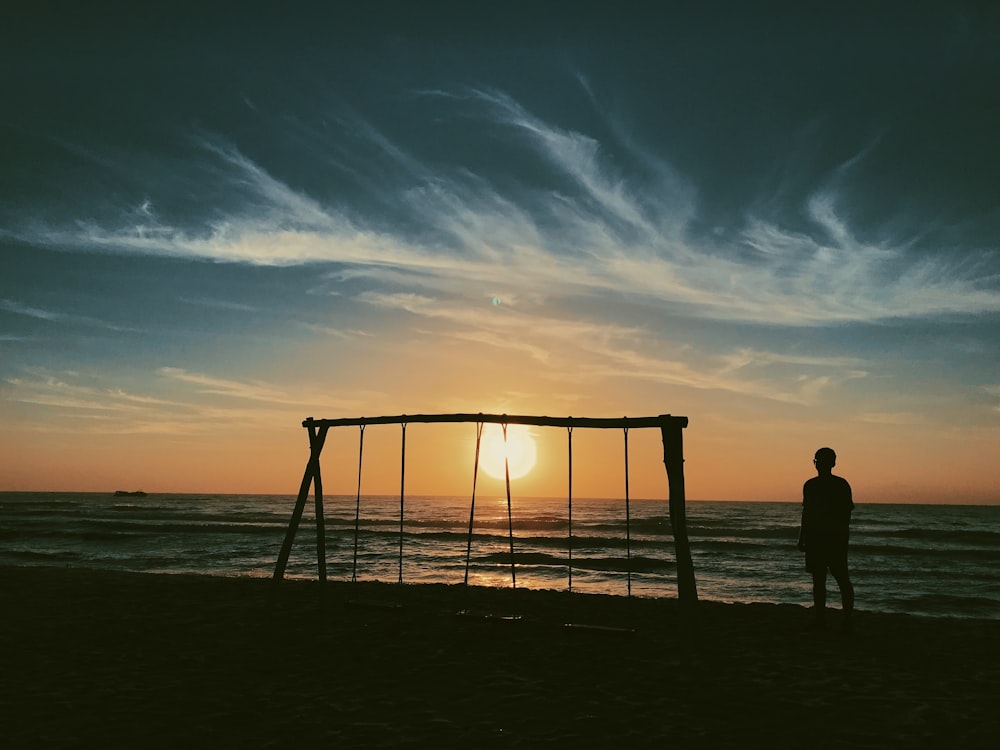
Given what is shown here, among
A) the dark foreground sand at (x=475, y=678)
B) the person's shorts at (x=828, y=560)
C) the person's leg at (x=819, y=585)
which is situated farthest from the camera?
the person's leg at (x=819, y=585)

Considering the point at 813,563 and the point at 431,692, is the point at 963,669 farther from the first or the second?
the point at 431,692

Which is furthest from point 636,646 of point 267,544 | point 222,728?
point 267,544

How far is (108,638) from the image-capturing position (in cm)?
783

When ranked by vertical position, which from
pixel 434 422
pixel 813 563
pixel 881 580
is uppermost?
pixel 434 422

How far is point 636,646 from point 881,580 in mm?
17000

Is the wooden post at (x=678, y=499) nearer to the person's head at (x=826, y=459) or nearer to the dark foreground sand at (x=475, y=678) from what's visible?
the dark foreground sand at (x=475, y=678)

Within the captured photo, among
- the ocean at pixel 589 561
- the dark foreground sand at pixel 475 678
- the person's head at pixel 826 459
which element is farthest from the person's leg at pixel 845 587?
the ocean at pixel 589 561

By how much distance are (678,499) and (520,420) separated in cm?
230

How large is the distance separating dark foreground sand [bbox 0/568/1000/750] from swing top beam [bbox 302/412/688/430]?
2147 millimetres

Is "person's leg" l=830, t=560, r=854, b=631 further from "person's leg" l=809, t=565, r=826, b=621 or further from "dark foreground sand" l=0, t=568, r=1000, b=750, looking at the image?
"dark foreground sand" l=0, t=568, r=1000, b=750

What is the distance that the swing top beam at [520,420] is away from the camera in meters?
7.54

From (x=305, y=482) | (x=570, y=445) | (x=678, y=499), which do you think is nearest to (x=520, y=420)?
(x=570, y=445)

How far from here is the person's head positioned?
796cm

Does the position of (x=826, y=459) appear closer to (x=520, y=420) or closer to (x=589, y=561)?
(x=520, y=420)
